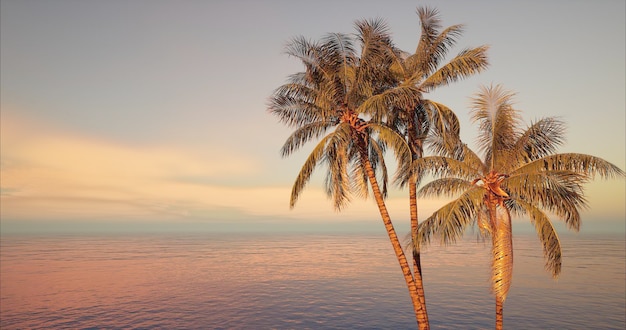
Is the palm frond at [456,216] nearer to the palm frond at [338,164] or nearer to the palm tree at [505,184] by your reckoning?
the palm tree at [505,184]

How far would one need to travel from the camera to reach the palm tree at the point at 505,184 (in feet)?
49.8

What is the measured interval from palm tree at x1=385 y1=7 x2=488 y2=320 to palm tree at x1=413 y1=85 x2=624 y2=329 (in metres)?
1.38

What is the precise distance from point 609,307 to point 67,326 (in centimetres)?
5486

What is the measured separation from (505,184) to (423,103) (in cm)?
571

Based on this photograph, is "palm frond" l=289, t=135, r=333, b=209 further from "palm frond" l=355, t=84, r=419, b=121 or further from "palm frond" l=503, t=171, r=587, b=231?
"palm frond" l=503, t=171, r=587, b=231

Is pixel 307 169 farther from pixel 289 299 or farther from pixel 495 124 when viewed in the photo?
pixel 289 299

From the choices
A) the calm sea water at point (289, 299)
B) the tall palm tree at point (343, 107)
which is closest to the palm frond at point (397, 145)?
the tall palm tree at point (343, 107)

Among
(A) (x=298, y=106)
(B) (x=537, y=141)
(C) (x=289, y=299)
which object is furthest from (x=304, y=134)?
(C) (x=289, y=299)

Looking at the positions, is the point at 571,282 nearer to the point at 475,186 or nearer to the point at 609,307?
the point at 609,307

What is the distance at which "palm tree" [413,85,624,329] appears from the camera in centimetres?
1519

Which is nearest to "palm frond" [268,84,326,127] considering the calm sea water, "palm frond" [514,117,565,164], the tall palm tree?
the tall palm tree

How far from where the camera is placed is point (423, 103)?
19250 mm

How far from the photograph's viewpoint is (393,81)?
65.7ft

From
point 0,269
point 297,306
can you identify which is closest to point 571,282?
point 297,306
